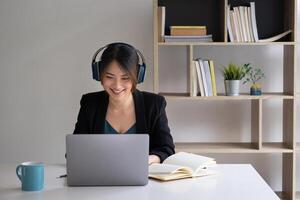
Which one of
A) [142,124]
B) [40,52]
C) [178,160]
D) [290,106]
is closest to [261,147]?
[290,106]

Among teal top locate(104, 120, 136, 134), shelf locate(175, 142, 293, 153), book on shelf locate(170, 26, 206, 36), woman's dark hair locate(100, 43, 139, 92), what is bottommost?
shelf locate(175, 142, 293, 153)

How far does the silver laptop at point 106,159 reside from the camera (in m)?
1.81

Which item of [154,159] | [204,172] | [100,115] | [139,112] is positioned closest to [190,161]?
[204,172]

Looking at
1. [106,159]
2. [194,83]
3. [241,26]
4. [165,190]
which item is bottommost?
[165,190]

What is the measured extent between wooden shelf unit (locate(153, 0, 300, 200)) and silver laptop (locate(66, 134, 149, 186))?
5.04 ft

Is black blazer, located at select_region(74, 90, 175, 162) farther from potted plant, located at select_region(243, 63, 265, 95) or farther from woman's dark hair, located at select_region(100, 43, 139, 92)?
potted plant, located at select_region(243, 63, 265, 95)

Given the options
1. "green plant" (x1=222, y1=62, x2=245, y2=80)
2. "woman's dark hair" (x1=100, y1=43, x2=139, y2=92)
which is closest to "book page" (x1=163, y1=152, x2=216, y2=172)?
"woman's dark hair" (x1=100, y1=43, x2=139, y2=92)

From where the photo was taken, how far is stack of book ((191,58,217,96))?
3377 mm

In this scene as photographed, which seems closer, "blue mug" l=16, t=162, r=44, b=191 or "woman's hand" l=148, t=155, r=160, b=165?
"blue mug" l=16, t=162, r=44, b=191

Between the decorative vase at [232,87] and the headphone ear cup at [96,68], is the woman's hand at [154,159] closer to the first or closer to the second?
the headphone ear cup at [96,68]

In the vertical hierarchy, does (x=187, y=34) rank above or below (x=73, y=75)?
above

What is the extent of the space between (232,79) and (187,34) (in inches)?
17.2

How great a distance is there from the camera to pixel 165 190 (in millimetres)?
1789

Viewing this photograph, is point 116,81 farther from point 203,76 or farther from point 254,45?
point 254,45
